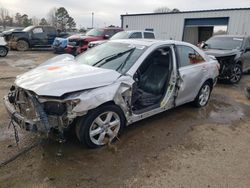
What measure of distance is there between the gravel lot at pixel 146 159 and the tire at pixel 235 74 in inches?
162

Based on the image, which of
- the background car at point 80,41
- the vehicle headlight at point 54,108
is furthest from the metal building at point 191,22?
the vehicle headlight at point 54,108

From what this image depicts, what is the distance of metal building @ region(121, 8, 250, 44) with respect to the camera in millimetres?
17031

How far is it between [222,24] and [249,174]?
1726cm

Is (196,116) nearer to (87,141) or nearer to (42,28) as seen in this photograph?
(87,141)

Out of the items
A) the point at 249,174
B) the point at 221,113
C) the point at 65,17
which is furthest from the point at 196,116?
the point at 65,17

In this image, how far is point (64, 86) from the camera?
3.16 metres

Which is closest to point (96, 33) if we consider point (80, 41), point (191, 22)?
point (80, 41)

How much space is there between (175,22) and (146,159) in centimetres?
1902

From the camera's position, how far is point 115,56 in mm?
4250

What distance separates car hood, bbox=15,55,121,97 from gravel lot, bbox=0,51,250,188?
924 mm

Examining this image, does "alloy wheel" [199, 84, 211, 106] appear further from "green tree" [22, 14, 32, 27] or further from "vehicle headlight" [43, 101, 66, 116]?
"green tree" [22, 14, 32, 27]

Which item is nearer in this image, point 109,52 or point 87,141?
point 87,141

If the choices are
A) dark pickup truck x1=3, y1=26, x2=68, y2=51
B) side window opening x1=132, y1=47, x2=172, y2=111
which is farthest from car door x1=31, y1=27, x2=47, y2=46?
side window opening x1=132, y1=47, x2=172, y2=111

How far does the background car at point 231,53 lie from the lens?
8.40 meters
